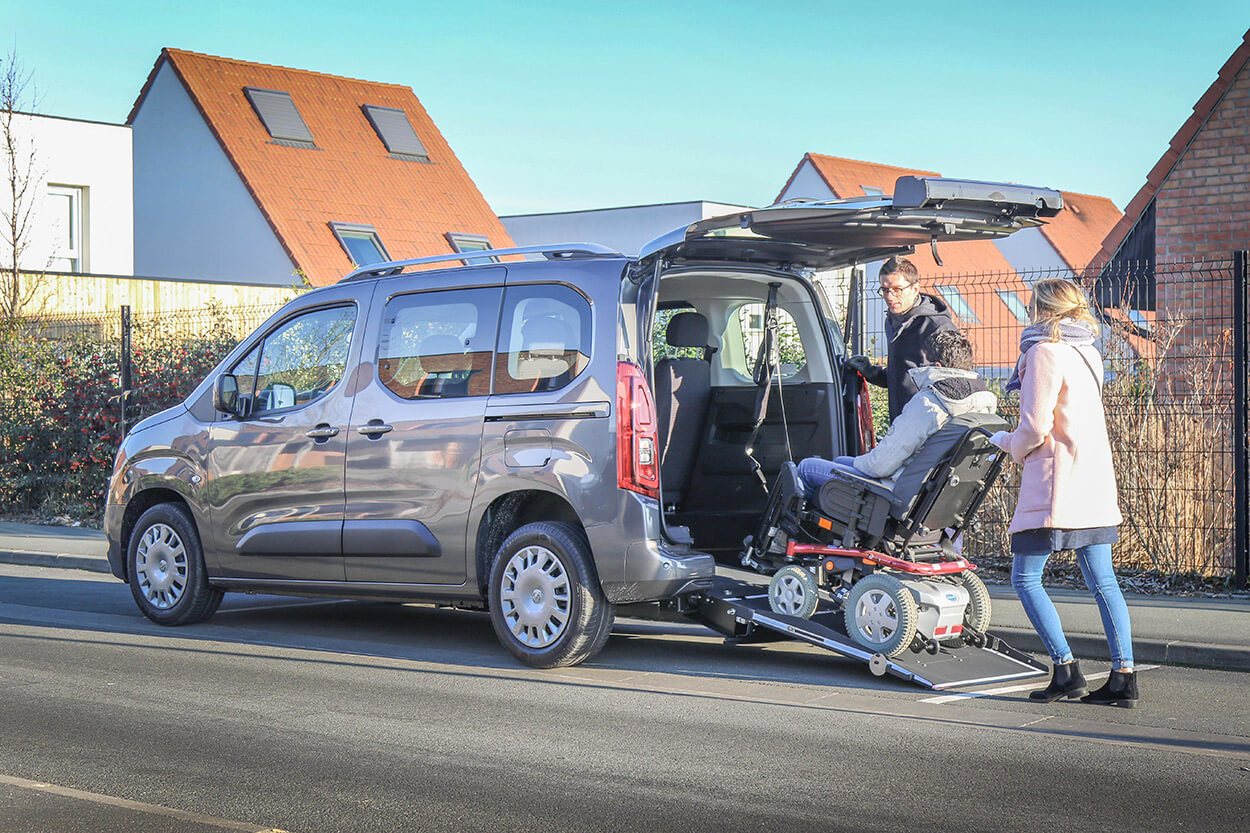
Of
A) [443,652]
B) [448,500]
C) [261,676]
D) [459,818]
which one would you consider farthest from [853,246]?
[459,818]

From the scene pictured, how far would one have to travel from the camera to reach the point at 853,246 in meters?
8.97

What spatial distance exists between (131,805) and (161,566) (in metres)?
4.58

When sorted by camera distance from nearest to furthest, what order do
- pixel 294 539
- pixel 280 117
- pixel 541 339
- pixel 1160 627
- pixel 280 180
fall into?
1. pixel 541 339
2. pixel 294 539
3. pixel 1160 627
4. pixel 280 180
5. pixel 280 117

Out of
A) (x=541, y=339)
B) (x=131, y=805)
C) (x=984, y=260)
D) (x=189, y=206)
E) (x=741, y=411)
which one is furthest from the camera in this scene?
(x=984, y=260)

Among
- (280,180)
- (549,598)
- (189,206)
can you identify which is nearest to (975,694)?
(549,598)

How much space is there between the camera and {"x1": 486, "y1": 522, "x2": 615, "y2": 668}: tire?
25.9 feet

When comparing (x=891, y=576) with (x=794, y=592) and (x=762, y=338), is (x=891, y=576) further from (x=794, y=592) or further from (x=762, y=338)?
(x=762, y=338)

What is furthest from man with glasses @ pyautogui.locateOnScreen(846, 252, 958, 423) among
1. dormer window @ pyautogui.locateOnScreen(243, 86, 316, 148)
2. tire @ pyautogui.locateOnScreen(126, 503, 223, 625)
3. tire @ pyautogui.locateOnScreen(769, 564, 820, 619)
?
dormer window @ pyautogui.locateOnScreen(243, 86, 316, 148)

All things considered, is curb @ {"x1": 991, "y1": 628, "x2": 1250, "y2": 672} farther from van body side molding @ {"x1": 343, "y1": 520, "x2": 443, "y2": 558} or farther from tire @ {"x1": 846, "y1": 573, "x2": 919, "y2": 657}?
van body side molding @ {"x1": 343, "y1": 520, "x2": 443, "y2": 558}

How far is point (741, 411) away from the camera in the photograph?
9.29 metres

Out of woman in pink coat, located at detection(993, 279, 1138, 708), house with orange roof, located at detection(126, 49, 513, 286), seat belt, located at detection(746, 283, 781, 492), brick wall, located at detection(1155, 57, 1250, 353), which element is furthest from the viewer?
house with orange roof, located at detection(126, 49, 513, 286)

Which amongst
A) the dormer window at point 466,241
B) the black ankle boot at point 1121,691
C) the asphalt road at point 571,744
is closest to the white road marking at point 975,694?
the asphalt road at point 571,744

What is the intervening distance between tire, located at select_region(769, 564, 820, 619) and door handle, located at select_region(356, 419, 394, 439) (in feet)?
7.88

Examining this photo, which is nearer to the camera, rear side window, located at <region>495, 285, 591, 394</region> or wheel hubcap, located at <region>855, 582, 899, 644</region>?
wheel hubcap, located at <region>855, 582, 899, 644</region>
